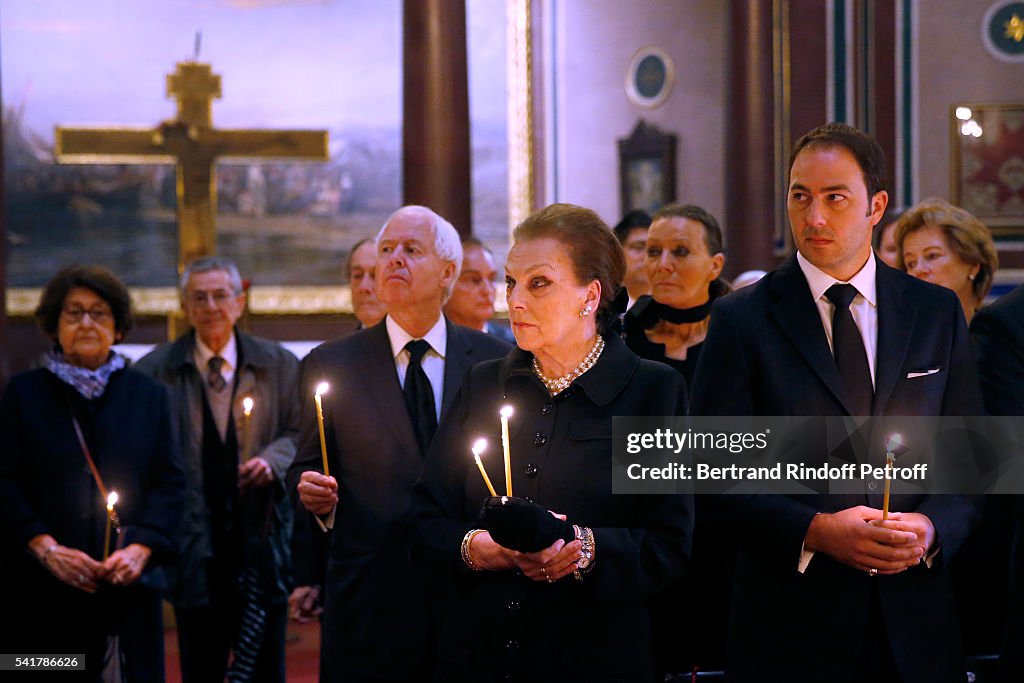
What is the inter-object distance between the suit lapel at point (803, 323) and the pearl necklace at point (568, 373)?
0.44 metres

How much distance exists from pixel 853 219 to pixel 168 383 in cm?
317

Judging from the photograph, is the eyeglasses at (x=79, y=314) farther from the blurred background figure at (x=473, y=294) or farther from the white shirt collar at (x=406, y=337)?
the blurred background figure at (x=473, y=294)

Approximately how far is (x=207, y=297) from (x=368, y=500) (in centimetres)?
211

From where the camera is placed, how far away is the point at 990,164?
9.92 m

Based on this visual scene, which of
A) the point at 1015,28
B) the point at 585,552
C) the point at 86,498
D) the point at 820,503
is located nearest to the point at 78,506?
the point at 86,498

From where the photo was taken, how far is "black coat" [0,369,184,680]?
161 inches

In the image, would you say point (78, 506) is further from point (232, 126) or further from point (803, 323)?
point (232, 126)

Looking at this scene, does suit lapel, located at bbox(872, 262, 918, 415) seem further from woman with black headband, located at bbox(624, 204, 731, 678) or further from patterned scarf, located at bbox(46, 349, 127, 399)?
patterned scarf, located at bbox(46, 349, 127, 399)

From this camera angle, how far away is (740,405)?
9.43ft

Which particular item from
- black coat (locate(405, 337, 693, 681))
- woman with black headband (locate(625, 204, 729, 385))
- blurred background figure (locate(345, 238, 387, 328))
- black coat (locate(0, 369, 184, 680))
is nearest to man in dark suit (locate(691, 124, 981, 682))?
black coat (locate(405, 337, 693, 681))

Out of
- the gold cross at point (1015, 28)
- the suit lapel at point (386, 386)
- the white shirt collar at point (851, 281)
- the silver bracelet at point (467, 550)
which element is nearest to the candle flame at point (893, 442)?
the white shirt collar at point (851, 281)

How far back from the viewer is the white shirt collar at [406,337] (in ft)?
12.2

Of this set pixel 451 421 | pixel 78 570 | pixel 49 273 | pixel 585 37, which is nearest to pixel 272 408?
pixel 78 570

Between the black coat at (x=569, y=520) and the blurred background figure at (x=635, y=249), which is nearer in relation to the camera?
the black coat at (x=569, y=520)
